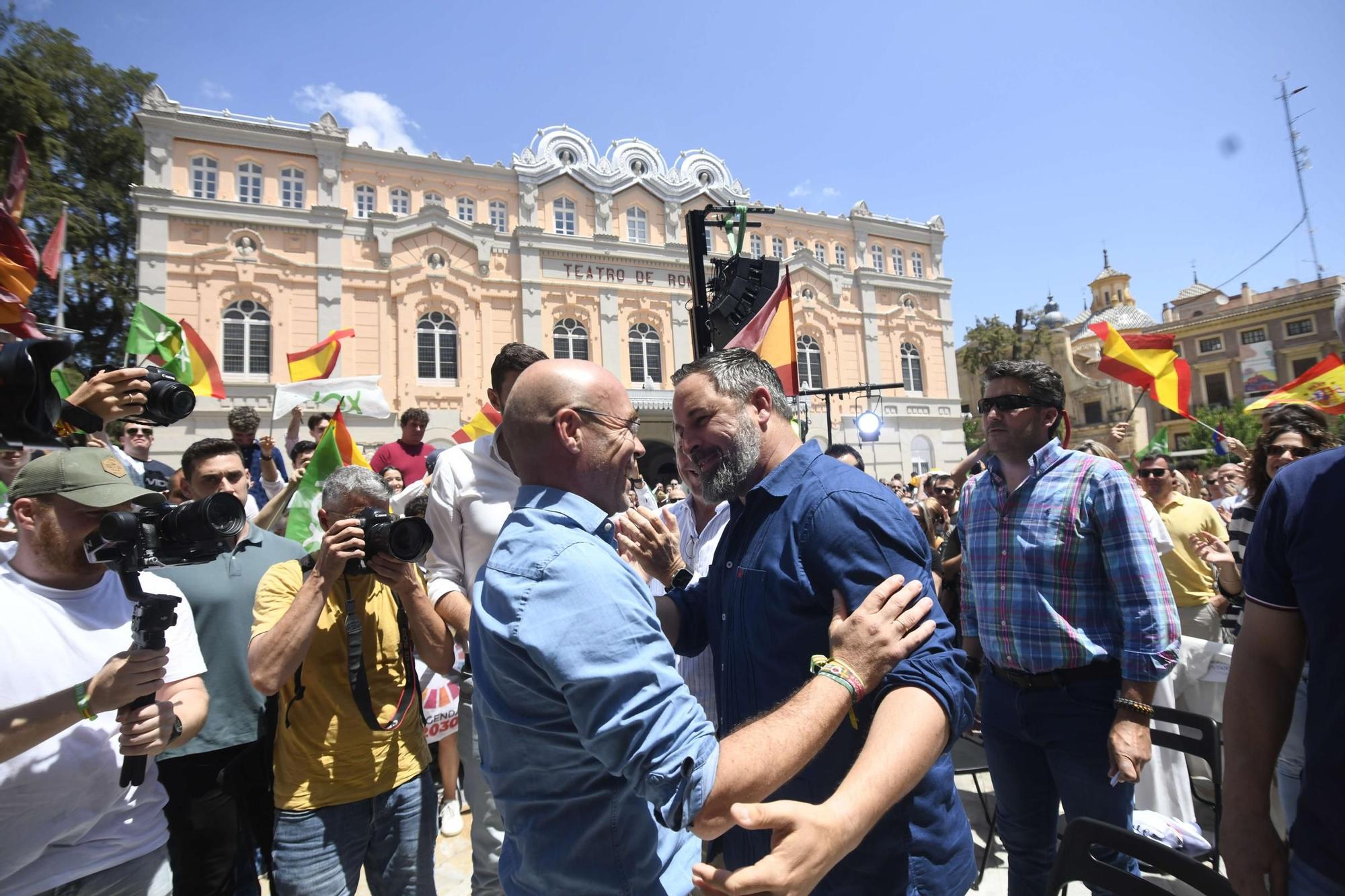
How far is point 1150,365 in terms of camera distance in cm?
751

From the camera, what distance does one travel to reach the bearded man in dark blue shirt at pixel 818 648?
136cm

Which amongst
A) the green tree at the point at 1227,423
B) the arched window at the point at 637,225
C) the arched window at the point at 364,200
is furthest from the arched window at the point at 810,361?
the green tree at the point at 1227,423

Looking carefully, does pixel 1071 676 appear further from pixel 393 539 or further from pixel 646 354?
pixel 646 354

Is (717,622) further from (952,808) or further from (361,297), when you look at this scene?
(361,297)

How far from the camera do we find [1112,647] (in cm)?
275

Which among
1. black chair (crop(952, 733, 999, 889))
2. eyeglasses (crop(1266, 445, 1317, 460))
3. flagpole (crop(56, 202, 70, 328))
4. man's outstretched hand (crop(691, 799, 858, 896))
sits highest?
flagpole (crop(56, 202, 70, 328))

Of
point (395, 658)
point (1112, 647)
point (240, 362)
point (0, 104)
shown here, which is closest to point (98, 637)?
point (395, 658)

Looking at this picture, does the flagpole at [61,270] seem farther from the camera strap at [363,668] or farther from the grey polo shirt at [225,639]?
the camera strap at [363,668]

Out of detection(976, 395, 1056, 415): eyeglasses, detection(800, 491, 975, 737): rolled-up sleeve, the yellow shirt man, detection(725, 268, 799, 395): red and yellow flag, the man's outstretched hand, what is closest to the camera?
the man's outstretched hand

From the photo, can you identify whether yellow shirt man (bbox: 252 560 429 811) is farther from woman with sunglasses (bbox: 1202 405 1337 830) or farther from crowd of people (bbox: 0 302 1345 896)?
woman with sunglasses (bbox: 1202 405 1337 830)

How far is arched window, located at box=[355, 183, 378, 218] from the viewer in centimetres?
2023

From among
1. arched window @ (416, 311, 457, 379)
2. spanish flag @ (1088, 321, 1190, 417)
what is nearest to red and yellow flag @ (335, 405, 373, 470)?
spanish flag @ (1088, 321, 1190, 417)

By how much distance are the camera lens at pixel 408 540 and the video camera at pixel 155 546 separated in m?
0.55

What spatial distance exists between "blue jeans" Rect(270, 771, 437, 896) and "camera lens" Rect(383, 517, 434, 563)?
3.58 ft
